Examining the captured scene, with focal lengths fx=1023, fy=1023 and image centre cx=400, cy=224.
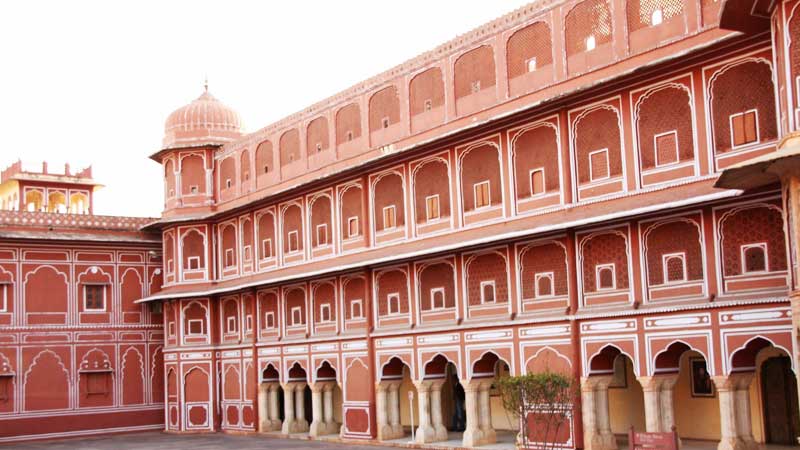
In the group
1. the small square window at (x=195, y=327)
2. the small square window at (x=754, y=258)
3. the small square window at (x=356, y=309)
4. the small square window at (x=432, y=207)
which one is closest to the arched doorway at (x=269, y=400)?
the small square window at (x=195, y=327)

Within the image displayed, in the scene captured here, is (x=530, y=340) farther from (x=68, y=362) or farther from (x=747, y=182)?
(x=68, y=362)

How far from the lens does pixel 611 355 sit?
21500 mm

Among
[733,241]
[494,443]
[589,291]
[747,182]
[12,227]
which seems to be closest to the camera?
[747,182]

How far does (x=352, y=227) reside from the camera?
1138 inches

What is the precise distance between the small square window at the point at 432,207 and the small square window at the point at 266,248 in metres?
8.39

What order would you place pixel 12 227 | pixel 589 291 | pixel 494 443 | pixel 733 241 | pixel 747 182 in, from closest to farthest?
1. pixel 747 182
2. pixel 733 241
3. pixel 589 291
4. pixel 494 443
5. pixel 12 227

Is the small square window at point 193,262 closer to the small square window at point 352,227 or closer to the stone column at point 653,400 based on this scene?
the small square window at point 352,227

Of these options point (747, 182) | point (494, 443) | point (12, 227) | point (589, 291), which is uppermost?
point (12, 227)

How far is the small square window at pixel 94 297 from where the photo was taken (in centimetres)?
3697

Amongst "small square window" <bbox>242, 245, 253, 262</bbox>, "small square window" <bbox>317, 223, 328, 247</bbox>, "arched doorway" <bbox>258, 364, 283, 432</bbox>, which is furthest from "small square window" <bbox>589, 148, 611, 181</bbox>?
"small square window" <bbox>242, 245, 253, 262</bbox>

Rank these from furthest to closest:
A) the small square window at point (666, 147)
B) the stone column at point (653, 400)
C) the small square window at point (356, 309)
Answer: the small square window at point (356, 309) → the stone column at point (653, 400) → the small square window at point (666, 147)

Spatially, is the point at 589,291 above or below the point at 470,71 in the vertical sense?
below

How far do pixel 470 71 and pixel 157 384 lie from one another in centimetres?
1919

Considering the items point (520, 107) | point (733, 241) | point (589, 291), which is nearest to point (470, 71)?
point (520, 107)
